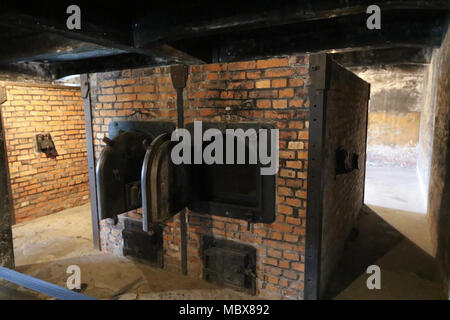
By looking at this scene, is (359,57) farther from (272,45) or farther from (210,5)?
(210,5)

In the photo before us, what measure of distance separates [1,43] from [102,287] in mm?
3852

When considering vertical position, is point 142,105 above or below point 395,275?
above

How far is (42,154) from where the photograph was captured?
195 inches

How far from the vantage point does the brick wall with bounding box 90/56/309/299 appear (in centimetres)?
231

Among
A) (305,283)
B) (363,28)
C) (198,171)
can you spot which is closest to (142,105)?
(198,171)

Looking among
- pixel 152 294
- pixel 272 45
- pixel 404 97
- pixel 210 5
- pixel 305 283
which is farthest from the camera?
pixel 404 97

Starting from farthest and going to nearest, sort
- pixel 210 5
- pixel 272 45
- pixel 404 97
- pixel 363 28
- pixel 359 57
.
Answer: pixel 404 97, pixel 359 57, pixel 272 45, pixel 363 28, pixel 210 5

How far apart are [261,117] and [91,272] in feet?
7.73

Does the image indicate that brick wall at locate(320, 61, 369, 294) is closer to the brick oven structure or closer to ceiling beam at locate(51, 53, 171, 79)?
the brick oven structure

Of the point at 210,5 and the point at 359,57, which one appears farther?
the point at 359,57

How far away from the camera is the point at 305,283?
2.45 metres

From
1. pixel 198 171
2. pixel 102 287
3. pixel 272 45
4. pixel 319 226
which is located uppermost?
pixel 272 45

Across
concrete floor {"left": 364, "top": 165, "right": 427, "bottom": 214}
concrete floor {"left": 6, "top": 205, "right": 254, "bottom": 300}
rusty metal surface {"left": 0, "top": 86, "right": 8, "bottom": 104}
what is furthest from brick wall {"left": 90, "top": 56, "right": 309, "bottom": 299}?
concrete floor {"left": 364, "top": 165, "right": 427, "bottom": 214}

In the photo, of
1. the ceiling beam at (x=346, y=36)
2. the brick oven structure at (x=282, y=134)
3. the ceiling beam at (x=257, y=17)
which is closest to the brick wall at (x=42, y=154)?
the brick oven structure at (x=282, y=134)
